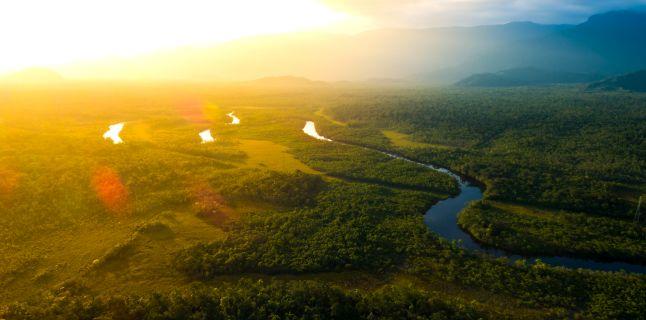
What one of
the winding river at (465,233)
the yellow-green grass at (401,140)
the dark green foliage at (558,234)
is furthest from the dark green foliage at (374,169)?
the yellow-green grass at (401,140)

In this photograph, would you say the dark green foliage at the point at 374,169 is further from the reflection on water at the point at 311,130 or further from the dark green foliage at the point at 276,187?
the reflection on water at the point at 311,130

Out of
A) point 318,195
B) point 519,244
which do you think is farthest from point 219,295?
point 519,244

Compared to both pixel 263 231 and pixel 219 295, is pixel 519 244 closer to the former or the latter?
pixel 263 231

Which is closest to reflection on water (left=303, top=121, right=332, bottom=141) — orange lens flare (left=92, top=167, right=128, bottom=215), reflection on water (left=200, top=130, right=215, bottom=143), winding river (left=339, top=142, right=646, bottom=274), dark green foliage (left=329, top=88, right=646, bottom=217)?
dark green foliage (left=329, top=88, right=646, bottom=217)

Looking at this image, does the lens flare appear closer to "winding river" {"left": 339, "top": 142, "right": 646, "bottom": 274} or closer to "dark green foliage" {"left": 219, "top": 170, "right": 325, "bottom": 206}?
"dark green foliage" {"left": 219, "top": 170, "right": 325, "bottom": 206}

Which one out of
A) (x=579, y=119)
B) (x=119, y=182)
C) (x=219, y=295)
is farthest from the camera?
(x=579, y=119)

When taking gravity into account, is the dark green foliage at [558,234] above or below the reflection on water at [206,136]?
below
